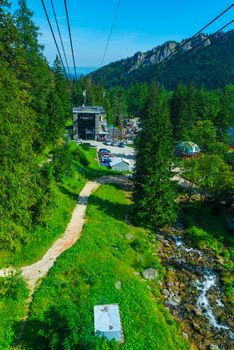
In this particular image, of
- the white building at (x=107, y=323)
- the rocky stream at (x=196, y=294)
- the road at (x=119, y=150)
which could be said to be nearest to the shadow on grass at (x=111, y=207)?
the rocky stream at (x=196, y=294)

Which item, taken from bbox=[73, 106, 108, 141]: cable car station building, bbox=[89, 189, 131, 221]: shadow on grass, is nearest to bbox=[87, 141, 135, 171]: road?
bbox=[73, 106, 108, 141]: cable car station building

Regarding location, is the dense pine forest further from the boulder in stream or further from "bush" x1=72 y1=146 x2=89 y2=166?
the boulder in stream

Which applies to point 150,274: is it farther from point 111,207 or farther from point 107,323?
point 111,207

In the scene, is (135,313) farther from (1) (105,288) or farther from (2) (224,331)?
(2) (224,331)

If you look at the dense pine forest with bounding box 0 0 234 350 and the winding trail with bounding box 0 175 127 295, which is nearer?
the dense pine forest with bounding box 0 0 234 350

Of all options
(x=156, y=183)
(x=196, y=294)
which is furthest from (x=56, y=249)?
(x=156, y=183)

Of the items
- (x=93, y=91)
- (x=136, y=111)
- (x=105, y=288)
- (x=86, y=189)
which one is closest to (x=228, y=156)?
(x=86, y=189)
